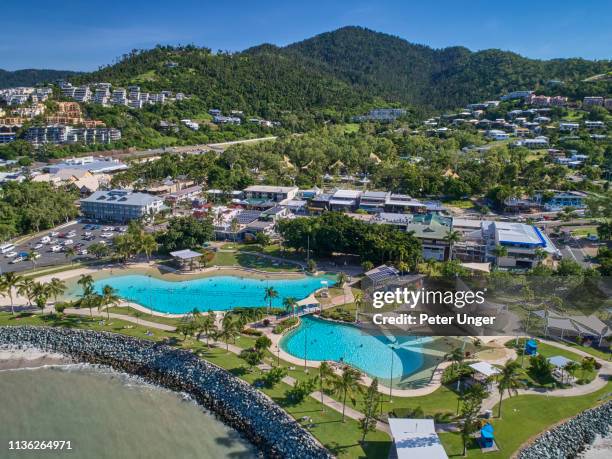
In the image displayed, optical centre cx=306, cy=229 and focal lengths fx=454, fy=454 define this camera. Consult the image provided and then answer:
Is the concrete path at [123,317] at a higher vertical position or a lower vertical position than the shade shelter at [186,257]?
lower

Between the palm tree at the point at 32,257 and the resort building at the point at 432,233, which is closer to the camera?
the palm tree at the point at 32,257

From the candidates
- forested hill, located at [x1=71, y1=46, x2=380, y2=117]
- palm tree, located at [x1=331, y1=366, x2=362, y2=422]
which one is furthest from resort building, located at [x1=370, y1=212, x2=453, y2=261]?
forested hill, located at [x1=71, y1=46, x2=380, y2=117]

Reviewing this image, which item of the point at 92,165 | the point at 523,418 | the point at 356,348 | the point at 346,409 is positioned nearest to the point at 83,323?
the point at 356,348

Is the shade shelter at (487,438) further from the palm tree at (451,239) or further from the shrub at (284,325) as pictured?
the palm tree at (451,239)

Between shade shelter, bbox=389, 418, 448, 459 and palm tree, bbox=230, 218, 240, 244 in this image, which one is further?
palm tree, bbox=230, 218, 240, 244

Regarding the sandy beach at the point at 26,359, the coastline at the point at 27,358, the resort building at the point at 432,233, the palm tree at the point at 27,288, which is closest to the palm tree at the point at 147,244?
the palm tree at the point at 27,288

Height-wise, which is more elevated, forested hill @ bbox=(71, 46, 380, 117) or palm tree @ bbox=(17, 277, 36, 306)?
forested hill @ bbox=(71, 46, 380, 117)

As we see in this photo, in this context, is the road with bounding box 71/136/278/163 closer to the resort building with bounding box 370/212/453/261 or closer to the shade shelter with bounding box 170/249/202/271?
the shade shelter with bounding box 170/249/202/271
